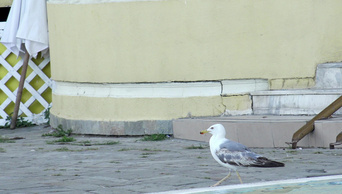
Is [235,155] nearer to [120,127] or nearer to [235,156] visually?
[235,156]

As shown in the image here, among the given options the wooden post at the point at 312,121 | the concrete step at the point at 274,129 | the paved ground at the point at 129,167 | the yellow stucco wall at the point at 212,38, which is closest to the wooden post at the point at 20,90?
the yellow stucco wall at the point at 212,38

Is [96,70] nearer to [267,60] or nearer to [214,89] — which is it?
[214,89]

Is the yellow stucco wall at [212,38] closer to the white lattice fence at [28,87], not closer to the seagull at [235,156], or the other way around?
the white lattice fence at [28,87]

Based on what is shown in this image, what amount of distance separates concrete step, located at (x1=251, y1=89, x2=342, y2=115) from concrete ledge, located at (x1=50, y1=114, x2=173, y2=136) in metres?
0.99

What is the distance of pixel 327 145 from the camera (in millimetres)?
6285

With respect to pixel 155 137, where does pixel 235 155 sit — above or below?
above

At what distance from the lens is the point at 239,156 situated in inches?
174

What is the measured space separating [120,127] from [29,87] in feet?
7.00

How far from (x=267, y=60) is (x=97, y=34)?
6.23 ft

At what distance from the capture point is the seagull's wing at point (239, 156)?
434cm

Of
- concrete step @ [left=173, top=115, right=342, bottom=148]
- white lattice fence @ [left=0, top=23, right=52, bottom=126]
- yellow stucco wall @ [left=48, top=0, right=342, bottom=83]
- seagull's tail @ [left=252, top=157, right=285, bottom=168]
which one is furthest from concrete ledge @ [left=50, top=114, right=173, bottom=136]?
seagull's tail @ [left=252, top=157, right=285, bottom=168]

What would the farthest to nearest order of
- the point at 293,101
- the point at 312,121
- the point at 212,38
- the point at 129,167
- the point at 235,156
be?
the point at 212,38
the point at 293,101
the point at 312,121
the point at 129,167
the point at 235,156

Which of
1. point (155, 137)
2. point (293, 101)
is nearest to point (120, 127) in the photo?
point (155, 137)

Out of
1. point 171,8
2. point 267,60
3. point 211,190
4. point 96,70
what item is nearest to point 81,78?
point 96,70
